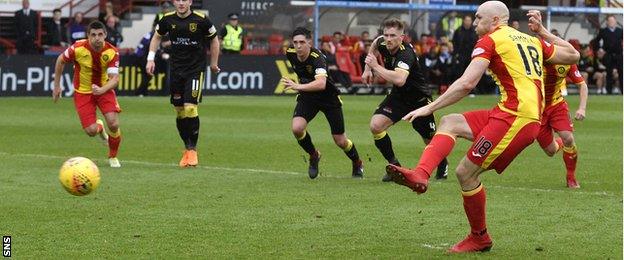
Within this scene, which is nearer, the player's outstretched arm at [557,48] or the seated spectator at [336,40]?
the player's outstretched arm at [557,48]

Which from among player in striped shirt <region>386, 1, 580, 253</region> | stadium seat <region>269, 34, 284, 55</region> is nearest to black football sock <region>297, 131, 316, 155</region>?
player in striped shirt <region>386, 1, 580, 253</region>

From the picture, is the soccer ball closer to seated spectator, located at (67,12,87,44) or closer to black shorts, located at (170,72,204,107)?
black shorts, located at (170,72,204,107)

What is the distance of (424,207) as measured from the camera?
13.2 meters

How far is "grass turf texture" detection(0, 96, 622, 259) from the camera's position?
10.7 meters

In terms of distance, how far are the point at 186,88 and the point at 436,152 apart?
788cm

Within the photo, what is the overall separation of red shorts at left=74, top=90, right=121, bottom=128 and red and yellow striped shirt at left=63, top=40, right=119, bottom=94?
0.41 ft

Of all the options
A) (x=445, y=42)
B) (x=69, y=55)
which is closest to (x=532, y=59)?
(x=69, y=55)

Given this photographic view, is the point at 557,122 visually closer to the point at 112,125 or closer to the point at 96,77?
the point at 112,125

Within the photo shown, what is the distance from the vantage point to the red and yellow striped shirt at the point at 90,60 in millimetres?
17562

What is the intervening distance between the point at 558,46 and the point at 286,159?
315 inches

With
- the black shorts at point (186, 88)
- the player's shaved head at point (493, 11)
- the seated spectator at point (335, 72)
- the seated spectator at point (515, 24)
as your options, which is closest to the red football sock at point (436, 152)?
the player's shaved head at point (493, 11)

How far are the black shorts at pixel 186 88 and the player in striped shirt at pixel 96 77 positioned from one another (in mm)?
774

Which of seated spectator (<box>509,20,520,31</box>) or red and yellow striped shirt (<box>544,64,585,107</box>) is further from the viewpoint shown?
seated spectator (<box>509,20,520,31</box>)

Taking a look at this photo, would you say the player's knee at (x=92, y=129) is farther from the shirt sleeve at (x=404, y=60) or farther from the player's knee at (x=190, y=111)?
the shirt sleeve at (x=404, y=60)
